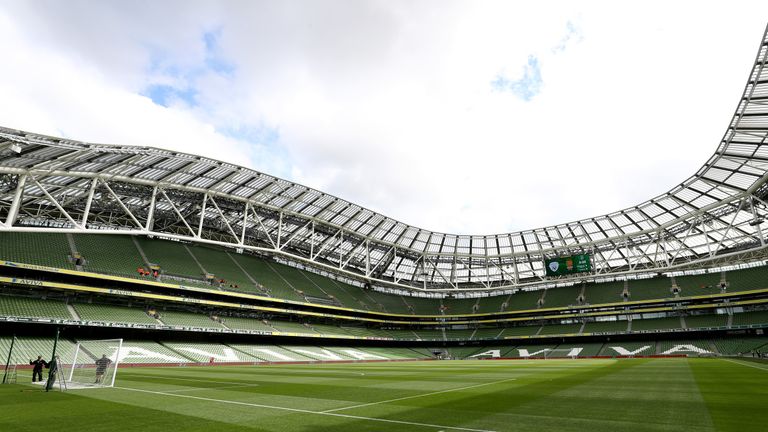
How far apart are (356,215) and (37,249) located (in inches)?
1380

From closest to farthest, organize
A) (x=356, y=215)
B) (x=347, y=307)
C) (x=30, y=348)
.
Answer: (x=30, y=348) → (x=356, y=215) → (x=347, y=307)

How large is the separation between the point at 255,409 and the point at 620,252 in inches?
2495

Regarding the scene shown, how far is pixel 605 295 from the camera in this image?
205 ft

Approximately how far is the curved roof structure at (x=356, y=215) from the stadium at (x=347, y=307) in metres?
0.29

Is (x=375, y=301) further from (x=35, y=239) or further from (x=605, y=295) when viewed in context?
(x=35, y=239)

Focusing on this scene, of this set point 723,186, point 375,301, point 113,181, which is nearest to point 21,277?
point 113,181

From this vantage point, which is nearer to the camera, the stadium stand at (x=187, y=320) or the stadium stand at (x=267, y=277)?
the stadium stand at (x=187, y=320)

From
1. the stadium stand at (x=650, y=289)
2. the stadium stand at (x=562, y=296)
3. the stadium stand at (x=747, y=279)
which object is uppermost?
the stadium stand at (x=747, y=279)

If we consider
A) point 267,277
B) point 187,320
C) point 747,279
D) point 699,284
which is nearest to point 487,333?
point 699,284

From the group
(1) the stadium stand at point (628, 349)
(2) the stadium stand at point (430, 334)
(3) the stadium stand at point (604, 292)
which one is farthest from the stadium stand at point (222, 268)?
(3) the stadium stand at point (604, 292)

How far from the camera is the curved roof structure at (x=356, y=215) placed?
30.0 m

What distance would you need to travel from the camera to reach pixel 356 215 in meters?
54.6

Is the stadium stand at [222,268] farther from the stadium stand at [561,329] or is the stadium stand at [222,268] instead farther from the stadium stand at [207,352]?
the stadium stand at [561,329]

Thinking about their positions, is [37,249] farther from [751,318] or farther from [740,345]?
[751,318]
